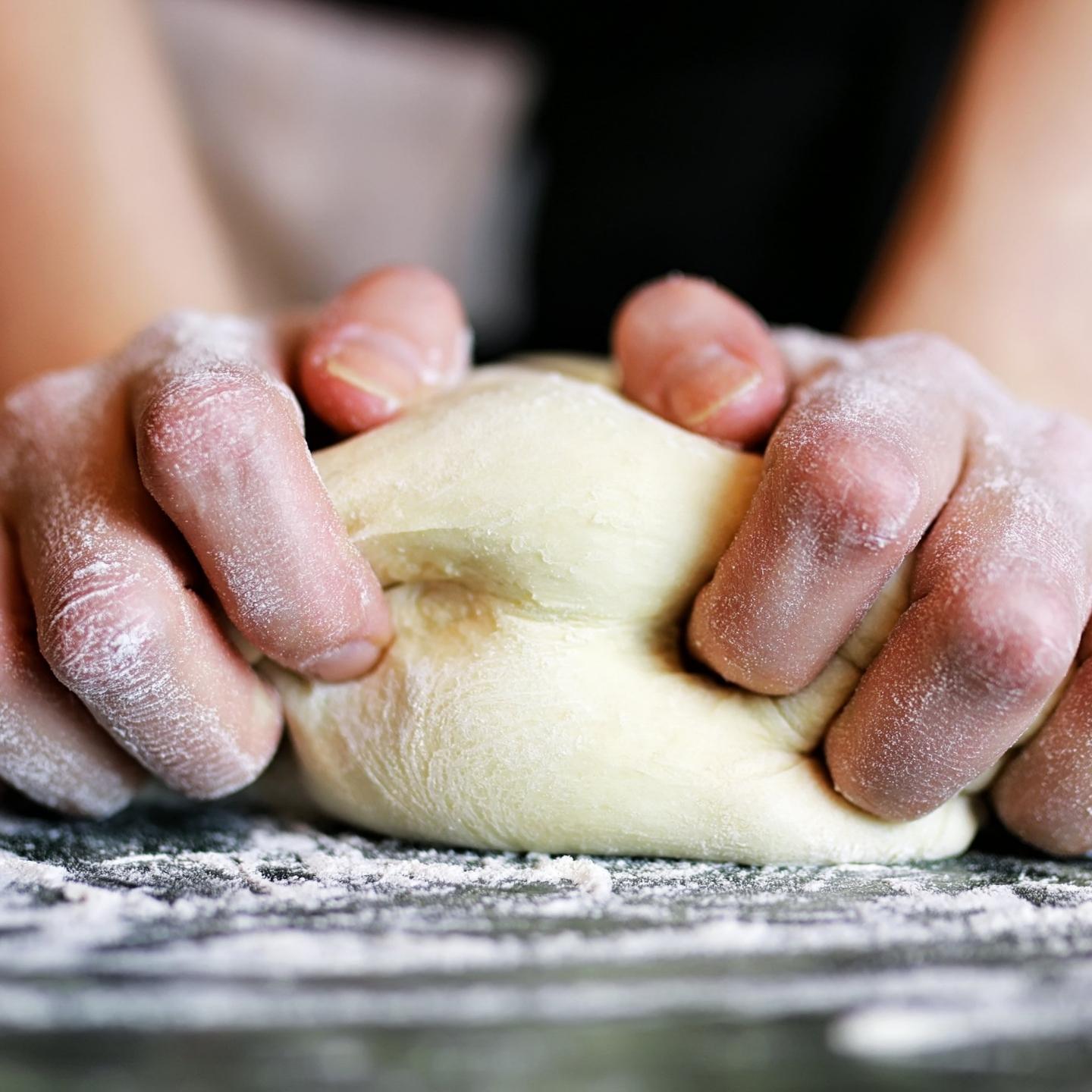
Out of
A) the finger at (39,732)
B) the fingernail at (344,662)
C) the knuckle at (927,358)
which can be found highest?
the knuckle at (927,358)

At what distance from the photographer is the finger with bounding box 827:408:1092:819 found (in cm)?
44

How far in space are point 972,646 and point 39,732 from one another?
0.43 metres

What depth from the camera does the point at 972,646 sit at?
0.44m

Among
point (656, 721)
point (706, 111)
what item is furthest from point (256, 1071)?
point (706, 111)

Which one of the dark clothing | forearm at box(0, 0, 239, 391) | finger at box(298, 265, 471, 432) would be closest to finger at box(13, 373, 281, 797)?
finger at box(298, 265, 471, 432)

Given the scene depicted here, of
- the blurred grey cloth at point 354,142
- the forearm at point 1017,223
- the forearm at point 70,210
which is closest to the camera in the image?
the forearm at point 1017,223

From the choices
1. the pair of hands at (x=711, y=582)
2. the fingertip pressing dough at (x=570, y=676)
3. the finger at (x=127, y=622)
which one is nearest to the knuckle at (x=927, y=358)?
the pair of hands at (x=711, y=582)

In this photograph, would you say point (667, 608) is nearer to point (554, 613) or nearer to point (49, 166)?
point (554, 613)

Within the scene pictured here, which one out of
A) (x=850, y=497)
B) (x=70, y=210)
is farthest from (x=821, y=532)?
(x=70, y=210)

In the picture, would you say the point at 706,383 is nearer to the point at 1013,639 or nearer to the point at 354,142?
the point at 1013,639

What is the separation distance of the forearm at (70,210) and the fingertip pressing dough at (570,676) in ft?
1.89

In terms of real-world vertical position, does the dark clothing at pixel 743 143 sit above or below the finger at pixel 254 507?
above

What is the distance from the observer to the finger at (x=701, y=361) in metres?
0.57

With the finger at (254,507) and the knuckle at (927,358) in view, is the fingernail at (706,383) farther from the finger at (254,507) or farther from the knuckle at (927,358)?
the finger at (254,507)
